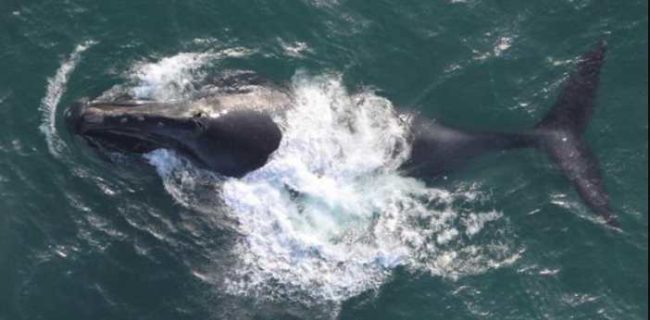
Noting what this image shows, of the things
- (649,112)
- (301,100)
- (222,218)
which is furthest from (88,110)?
(649,112)

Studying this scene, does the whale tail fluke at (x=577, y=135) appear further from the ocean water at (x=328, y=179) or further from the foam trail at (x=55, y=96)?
the foam trail at (x=55, y=96)

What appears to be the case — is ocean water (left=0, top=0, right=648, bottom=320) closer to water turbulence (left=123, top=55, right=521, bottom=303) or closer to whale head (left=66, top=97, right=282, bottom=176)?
water turbulence (left=123, top=55, right=521, bottom=303)

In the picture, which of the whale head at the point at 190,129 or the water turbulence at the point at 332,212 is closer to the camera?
the whale head at the point at 190,129

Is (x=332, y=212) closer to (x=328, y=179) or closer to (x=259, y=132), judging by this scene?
(x=328, y=179)

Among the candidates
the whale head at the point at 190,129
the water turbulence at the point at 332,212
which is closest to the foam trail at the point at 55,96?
the whale head at the point at 190,129

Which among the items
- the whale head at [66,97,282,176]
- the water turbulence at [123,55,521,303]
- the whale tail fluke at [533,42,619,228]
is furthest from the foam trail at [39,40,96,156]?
the whale tail fluke at [533,42,619,228]

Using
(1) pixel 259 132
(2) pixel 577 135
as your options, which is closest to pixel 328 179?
(1) pixel 259 132
